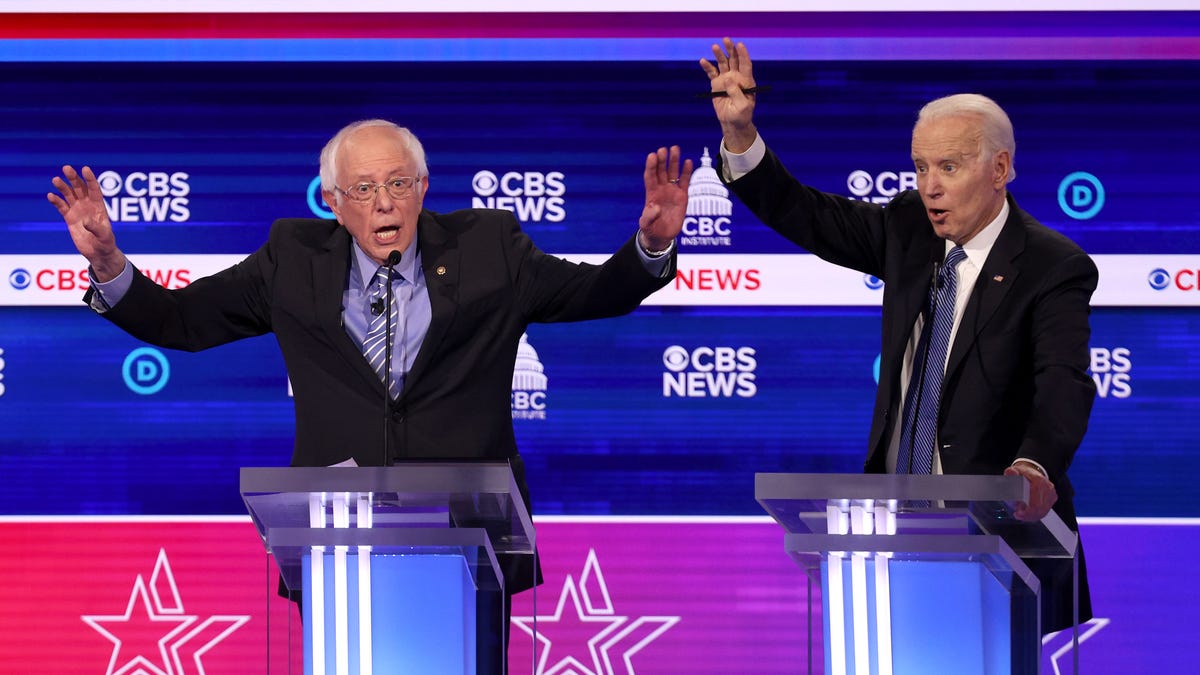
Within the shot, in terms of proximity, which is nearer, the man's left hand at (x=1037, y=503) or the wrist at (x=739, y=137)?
the man's left hand at (x=1037, y=503)

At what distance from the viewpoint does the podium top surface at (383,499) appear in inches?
95.2

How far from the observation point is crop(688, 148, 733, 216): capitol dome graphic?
4535 mm

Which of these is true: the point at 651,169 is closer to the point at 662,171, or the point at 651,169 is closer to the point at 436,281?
the point at 662,171

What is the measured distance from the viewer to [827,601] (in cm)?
244

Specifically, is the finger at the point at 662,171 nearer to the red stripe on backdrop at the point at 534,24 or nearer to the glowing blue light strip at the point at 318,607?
the glowing blue light strip at the point at 318,607

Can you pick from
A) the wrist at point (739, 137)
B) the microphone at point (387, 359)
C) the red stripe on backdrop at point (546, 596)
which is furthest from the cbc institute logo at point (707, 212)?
the microphone at point (387, 359)

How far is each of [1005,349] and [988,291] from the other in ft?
0.40

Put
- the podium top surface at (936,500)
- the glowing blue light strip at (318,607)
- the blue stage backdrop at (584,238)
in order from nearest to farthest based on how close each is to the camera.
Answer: the podium top surface at (936,500), the glowing blue light strip at (318,607), the blue stage backdrop at (584,238)

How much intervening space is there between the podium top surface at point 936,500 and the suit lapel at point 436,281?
0.96 metres

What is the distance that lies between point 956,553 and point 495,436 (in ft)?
3.69

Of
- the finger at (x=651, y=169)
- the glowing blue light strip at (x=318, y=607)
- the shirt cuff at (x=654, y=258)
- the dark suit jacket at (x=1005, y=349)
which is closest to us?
the glowing blue light strip at (x=318, y=607)

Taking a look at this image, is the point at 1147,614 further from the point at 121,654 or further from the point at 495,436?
the point at 121,654

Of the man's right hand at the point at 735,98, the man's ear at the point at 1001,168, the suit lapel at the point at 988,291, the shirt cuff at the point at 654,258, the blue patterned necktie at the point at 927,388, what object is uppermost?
the man's right hand at the point at 735,98

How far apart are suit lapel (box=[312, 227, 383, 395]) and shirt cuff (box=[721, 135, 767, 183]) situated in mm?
822
